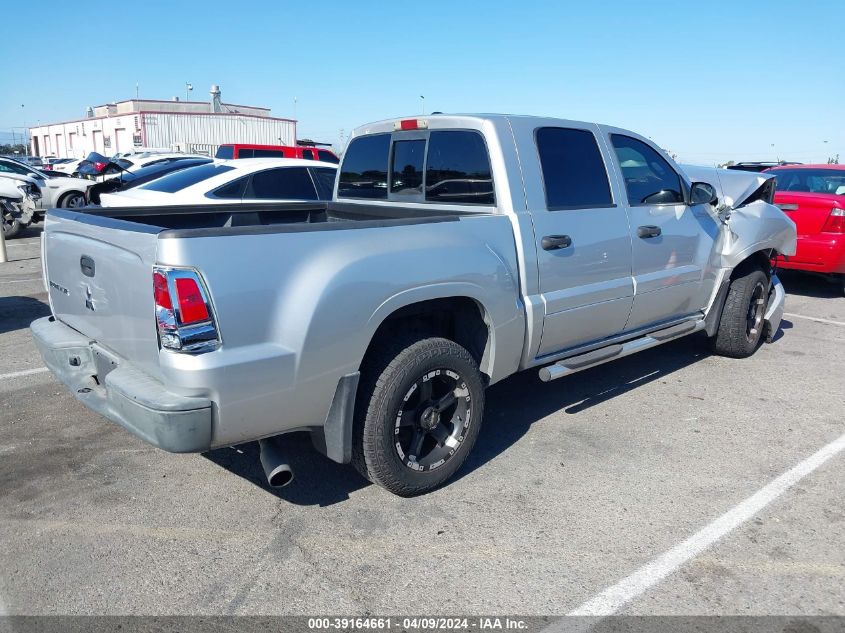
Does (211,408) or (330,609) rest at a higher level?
(211,408)

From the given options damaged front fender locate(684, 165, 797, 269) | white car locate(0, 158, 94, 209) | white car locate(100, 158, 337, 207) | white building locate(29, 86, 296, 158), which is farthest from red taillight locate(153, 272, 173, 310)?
white building locate(29, 86, 296, 158)

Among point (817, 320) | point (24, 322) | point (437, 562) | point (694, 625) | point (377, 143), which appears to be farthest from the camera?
point (817, 320)

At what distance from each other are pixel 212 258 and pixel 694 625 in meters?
2.40

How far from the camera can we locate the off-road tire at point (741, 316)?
234 inches

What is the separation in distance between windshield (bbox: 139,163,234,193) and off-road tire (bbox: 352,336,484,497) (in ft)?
20.4

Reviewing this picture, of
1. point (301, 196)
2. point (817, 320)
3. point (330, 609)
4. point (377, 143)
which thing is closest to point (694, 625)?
point (330, 609)

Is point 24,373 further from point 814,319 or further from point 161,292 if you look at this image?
point 814,319

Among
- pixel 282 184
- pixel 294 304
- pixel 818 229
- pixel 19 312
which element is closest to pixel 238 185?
pixel 282 184

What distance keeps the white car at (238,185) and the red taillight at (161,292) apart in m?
5.99

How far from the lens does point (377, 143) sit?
503 cm

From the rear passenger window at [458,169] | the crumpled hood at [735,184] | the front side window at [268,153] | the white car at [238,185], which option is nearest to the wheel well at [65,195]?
the front side window at [268,153]

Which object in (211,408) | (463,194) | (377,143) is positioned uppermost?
(377,143)

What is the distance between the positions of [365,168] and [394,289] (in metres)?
2.11

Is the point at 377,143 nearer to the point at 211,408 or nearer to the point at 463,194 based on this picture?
the point at 463,194
